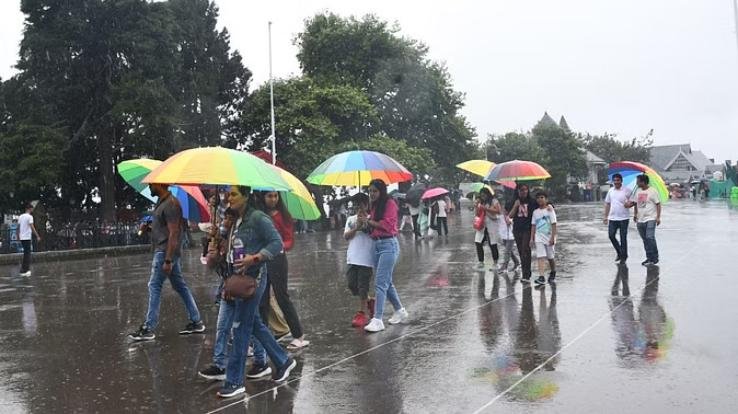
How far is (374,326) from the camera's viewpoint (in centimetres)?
768

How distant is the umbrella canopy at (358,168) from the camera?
8438mm

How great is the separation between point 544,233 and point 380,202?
3899 mm

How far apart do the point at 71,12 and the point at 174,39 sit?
4.36 metres

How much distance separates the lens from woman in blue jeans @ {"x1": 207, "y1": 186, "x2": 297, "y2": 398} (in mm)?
5434

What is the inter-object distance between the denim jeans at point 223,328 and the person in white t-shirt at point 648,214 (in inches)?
348

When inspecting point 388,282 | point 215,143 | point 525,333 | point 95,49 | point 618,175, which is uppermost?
point 95,49

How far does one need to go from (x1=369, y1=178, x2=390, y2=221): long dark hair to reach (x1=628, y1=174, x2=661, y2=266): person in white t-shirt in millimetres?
6511

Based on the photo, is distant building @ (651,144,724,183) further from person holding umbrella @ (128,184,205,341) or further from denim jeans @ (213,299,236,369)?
denim jeans @ (213,299,236,369)

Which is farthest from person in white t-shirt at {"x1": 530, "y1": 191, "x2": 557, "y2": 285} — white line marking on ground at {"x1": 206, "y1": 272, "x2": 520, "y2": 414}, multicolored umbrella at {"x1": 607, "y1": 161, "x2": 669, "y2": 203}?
multicolored umbrella at {"x1": 607, "y1": 161, "x2": 669, "y2": 203}

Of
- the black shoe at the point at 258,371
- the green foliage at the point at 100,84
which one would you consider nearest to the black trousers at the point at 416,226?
the green foliage at the point at 100,84

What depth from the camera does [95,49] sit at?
2917 centimetres

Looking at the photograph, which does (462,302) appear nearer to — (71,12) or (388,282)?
(388,282)

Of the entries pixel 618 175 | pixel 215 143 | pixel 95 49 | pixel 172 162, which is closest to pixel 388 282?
pixel 172 162

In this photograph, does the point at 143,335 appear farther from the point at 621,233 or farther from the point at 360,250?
the point at 621,233
